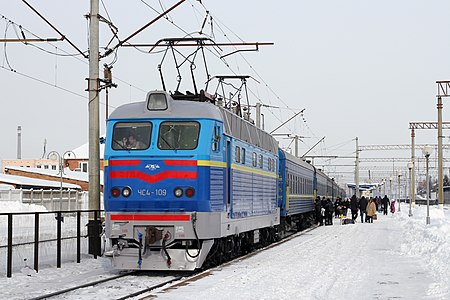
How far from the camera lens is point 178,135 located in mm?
16047

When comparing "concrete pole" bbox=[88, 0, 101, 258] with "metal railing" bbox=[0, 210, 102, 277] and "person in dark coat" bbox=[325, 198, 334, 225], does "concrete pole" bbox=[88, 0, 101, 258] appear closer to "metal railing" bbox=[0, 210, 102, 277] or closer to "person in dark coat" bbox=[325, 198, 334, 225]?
"metal railing" bbox=[0, 210, 102, 277]

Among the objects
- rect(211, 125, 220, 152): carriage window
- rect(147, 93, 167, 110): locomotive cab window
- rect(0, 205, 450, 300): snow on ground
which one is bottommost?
rect(0, 205, 450, 300): snow on ground

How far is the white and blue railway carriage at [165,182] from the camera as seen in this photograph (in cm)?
1566

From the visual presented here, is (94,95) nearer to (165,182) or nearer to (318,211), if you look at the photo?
(165,182)

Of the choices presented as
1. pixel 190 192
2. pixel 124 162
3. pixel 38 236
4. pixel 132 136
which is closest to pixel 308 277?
pixel 190 192

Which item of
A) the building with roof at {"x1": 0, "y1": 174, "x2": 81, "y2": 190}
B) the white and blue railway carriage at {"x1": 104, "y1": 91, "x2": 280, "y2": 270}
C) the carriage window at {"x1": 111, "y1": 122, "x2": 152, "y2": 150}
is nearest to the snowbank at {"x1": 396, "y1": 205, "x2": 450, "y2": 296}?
the white and blue railway carriage at {"x1": 104, "y1": 91, "x2": 280, "y2": 270}

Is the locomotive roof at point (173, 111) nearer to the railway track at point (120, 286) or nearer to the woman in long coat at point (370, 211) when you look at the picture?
the railway track at point (120, 286)

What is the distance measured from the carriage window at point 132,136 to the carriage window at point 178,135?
0.97 ft

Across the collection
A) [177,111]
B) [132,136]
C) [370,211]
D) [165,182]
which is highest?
[177,111]

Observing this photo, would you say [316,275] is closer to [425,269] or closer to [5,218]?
[425,269]

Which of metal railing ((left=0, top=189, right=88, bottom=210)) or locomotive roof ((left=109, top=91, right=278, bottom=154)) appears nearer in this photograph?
locomotive roof ((left=109, top=91, right=278, bottom=154))

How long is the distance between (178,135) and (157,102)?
35.0 inches

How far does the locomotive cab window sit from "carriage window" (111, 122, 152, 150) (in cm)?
38

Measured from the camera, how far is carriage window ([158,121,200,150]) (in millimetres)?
15922
